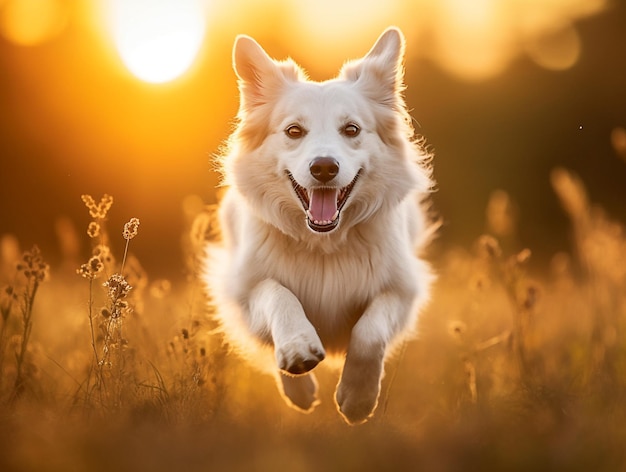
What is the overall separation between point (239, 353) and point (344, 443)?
2.28m

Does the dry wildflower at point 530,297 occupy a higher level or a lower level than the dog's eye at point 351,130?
lower

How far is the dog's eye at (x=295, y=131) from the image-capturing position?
18.0 ft

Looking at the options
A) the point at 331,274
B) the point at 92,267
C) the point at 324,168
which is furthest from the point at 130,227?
the point at 331,274

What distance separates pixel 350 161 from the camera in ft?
17.3

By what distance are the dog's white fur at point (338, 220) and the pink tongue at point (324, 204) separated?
7 cm

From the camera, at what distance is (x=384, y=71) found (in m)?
5.95

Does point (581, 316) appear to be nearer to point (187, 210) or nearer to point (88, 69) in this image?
point (187, 210)

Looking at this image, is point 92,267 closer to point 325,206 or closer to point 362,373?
point 325,206

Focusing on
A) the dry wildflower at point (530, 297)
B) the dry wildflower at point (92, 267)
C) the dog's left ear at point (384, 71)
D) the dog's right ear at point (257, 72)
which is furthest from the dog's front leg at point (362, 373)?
the dog's right ear at point (257, 72)

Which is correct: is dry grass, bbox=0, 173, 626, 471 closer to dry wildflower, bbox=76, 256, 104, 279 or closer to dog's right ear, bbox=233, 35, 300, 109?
dry wildflower, bbox=76, 256, 104, 279

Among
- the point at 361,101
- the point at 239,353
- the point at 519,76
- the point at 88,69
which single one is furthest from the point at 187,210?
the point at 519,76

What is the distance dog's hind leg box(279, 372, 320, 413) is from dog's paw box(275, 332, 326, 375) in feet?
4.90

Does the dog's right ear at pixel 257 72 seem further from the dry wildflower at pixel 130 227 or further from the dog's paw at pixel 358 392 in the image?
the dog's paw at pixel 358 392

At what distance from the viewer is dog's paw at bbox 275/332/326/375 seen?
15.2ft
